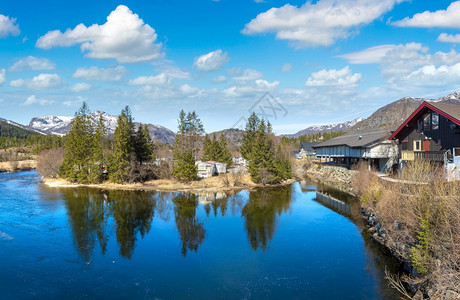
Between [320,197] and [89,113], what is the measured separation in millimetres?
42589

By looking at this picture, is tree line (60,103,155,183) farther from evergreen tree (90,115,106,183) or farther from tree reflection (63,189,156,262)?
tree reflection (63,189,156,262)

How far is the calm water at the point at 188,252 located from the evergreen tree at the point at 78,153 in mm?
16472

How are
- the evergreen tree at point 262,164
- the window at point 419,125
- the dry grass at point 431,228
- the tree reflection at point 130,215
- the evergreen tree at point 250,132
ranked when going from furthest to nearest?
1. the evergreen tree at point 250,132
2. the evergreen tree at point 262,164
3. the window at point 419,125
4. the tree reflection at point 130,215
5. the dry grass at point 431,228

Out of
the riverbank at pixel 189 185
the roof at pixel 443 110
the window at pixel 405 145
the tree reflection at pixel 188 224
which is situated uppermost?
the roof at pixel 443 110

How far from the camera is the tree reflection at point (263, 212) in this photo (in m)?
22.5

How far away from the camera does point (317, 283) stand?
50.5ft

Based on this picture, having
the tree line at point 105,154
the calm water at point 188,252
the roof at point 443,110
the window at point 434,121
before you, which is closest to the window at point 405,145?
the roof at point 443,110

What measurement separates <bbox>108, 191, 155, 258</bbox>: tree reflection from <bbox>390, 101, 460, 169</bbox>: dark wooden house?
24.7 meters

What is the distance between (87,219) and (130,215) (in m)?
3.74

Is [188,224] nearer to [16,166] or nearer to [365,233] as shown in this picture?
[365,233]

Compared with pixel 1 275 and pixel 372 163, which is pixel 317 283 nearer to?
pixel 1 275

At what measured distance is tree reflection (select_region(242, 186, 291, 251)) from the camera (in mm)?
22531

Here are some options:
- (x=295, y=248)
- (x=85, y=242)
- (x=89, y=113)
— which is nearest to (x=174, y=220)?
(x=85, y=242)

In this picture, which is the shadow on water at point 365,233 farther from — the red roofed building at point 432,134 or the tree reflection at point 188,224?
the tree reflection at point 188,224
